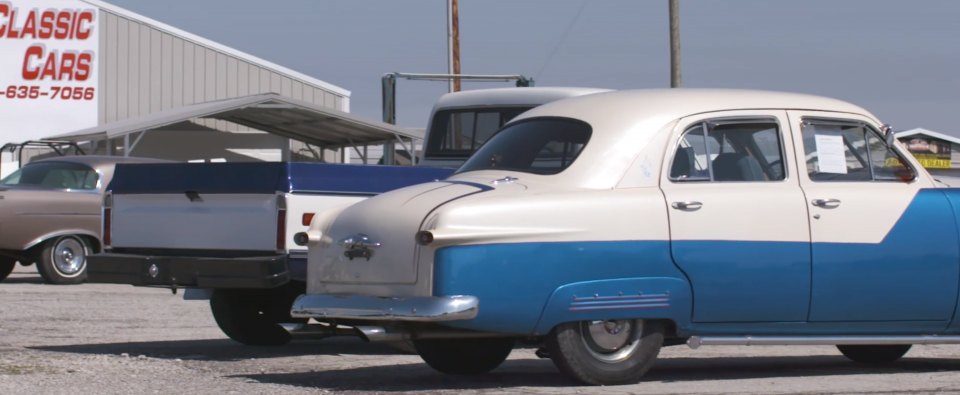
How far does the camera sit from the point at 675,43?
2659 centimetres

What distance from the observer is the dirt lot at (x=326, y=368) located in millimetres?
8211

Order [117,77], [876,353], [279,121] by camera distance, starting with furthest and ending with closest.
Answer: [117,77], [279,121], [876,353]

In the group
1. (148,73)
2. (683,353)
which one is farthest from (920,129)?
(683,353)

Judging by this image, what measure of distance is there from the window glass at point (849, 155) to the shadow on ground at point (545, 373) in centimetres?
121

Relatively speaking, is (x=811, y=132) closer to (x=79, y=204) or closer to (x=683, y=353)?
(x=683, y=353)

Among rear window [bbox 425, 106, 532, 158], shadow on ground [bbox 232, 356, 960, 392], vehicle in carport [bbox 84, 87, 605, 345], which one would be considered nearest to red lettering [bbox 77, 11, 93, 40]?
rear window [bbox 425, 106, 532, 158]

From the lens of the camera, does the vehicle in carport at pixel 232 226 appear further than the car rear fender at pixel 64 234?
No

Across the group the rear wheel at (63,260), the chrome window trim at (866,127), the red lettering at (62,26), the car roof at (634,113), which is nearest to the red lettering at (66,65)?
the red lettering at (62,26)

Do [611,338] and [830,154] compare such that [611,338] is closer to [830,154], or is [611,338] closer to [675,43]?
[830,154]

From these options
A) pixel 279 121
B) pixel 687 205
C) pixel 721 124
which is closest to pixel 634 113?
pixel 721 124

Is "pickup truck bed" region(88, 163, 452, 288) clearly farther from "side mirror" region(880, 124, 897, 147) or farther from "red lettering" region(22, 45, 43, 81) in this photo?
"red lettering" region(22, 45, 43, 81)

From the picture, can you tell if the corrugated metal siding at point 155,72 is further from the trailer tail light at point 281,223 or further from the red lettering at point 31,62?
the trailer tail light at point 281,223

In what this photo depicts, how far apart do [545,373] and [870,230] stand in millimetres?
2014

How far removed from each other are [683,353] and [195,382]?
3706 millimetres
